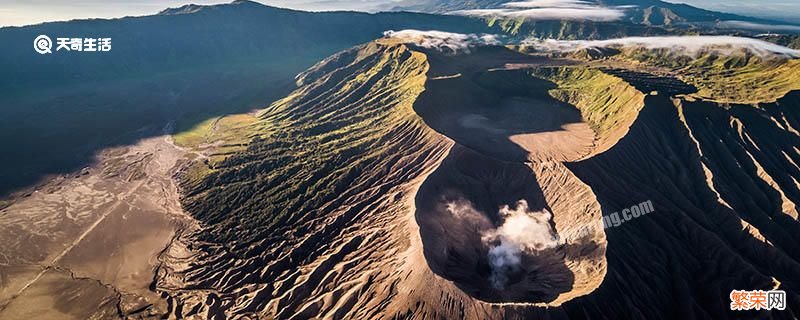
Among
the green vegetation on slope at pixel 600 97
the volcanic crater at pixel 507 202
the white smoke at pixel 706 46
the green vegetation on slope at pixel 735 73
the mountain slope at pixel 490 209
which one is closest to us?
the mountain slope at pixel 490 209

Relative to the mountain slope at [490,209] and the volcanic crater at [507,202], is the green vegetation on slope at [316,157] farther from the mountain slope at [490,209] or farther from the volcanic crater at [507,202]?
the volcanic crater at [507,202]

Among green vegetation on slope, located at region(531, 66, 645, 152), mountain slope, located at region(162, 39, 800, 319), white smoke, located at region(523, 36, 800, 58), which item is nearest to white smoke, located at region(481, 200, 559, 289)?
mountain slope, located at region(162, 39, 800, 319)

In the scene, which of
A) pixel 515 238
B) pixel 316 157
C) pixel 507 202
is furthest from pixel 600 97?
pixel 316 157

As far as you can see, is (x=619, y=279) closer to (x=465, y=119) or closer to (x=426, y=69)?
(x=465, y=119)

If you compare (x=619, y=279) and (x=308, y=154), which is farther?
(x=308, y=154)

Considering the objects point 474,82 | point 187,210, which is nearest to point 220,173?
point 187,210

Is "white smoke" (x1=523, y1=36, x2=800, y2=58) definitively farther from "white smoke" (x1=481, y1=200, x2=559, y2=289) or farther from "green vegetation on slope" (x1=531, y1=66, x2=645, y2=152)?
"white smoke" (x1=481, y1=200, x2=559, y2=289)

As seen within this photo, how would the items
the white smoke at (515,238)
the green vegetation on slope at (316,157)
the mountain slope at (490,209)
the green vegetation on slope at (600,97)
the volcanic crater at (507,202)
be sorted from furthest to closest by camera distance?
the green vegetation on slope at (600,97), the green vegetation on slope at (316,157), the white smoke at (515,238), the volcanic crater at (507,202), the mountain slope at (490,209)

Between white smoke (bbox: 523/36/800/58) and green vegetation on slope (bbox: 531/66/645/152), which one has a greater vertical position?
white smoke (bbox: 523/36/800/58)

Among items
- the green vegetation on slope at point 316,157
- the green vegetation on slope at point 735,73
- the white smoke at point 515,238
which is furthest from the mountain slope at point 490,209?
the green vegetation on slope at point 735,73
